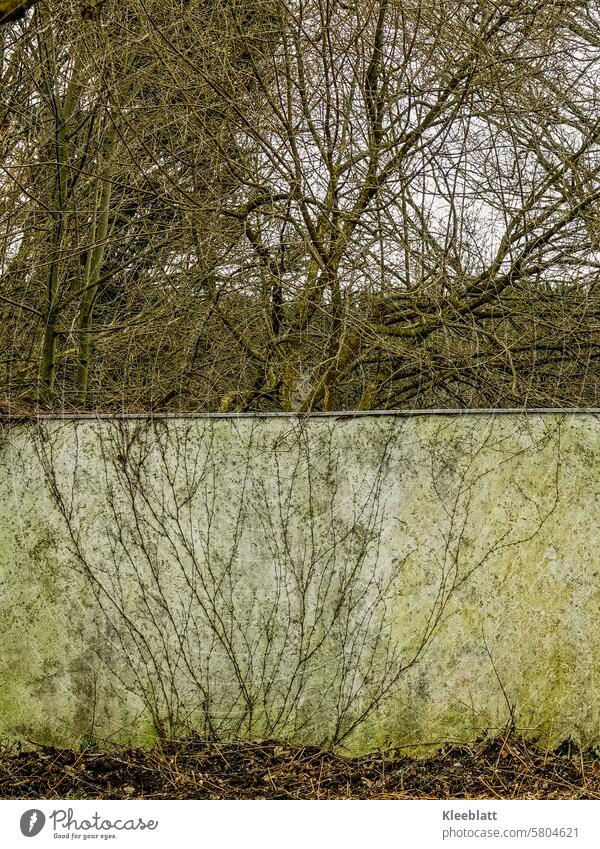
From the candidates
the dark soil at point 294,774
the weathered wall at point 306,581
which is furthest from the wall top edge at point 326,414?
the dark soil at point 294,774

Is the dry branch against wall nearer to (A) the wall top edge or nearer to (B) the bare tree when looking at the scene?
(A) the wall top edge

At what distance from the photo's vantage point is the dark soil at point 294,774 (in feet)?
13.7

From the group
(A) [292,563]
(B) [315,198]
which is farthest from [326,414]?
(B) [315,198]

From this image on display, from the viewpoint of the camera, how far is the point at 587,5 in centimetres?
573

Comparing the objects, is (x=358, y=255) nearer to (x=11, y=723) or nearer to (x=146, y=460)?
(x=146, y=460)

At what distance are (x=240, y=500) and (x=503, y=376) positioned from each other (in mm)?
1829

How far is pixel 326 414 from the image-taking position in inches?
177

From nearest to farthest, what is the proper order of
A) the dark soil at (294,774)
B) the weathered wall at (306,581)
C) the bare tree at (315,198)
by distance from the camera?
the dark soil at (294,774) → the weathered wall at (306,581) → the bare tree at (315,198)

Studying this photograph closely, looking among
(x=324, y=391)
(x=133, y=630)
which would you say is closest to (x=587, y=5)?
(x=324, y=391)

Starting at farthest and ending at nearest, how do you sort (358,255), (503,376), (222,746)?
1. (503,376)
2. (358,255)
3. (222,746)

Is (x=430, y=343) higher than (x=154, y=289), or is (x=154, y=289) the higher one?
(x=154, y=289)

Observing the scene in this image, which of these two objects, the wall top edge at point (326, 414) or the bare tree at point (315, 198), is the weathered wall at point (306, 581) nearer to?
the wall top edge at point (326, 414)

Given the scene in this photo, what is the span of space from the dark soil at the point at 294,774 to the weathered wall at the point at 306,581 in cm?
10

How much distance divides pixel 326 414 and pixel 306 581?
0.84 meters
